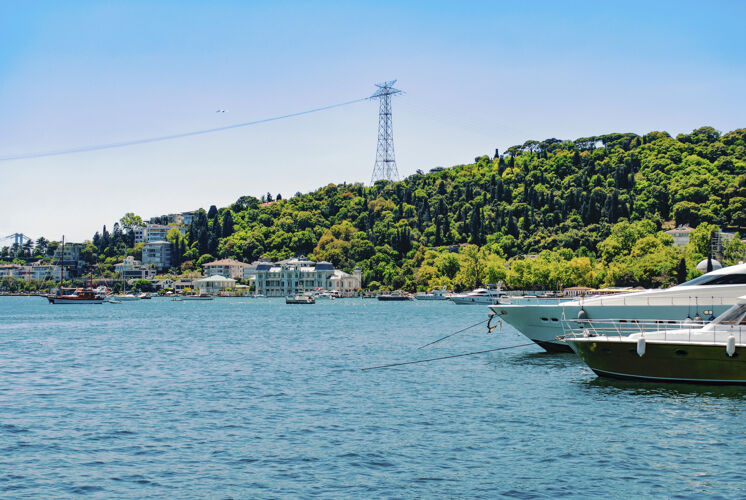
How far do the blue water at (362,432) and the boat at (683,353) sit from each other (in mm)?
645

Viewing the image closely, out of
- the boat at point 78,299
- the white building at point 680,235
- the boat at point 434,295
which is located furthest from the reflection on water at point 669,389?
the white building at point 680,235

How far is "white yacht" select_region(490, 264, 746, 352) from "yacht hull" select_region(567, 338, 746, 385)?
588 cm

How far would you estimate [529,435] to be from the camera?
21.4 meters

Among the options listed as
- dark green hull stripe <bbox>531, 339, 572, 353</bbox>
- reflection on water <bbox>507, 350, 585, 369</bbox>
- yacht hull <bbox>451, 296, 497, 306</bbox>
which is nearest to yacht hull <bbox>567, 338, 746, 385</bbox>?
reflection on water <bbox>507, 350, 585, 369</bbox>

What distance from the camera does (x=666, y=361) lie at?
27.8 meters

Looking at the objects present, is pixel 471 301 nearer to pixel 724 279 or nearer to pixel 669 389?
pixel 724 279

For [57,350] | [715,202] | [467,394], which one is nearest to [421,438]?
[467,394]

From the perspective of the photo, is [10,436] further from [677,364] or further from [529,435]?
[677,364]

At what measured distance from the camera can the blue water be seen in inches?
667

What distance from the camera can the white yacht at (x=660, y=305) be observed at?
3603cm

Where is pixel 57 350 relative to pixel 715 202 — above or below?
below

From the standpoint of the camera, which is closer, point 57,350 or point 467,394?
point 467,394

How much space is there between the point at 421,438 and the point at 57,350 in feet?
118

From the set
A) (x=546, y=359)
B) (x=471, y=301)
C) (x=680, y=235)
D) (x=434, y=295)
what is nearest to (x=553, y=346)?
(x=546, y=359)
